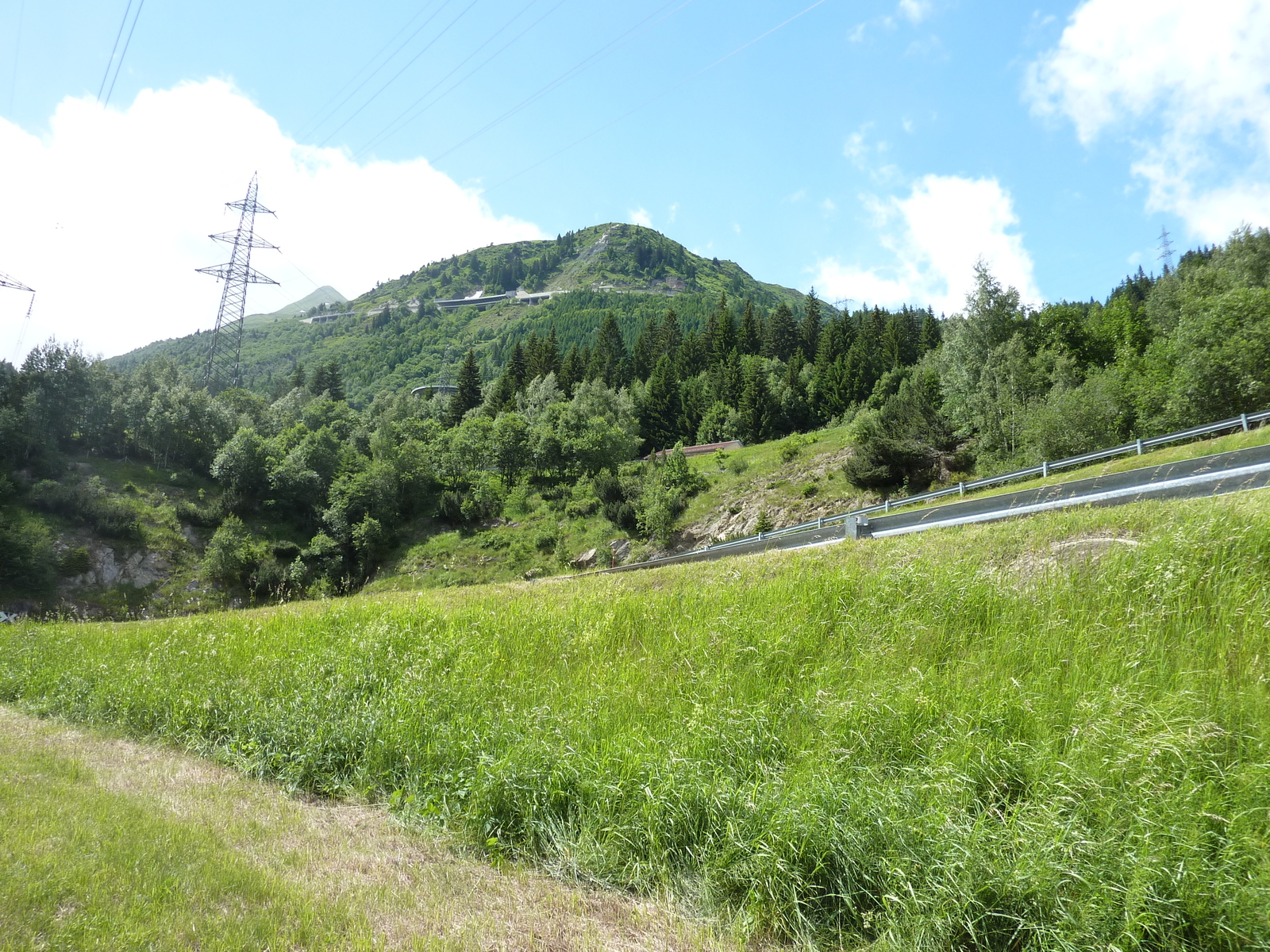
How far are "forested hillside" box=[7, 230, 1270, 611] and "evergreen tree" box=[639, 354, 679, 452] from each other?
373mm

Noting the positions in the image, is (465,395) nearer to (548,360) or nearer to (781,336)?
(548,360)

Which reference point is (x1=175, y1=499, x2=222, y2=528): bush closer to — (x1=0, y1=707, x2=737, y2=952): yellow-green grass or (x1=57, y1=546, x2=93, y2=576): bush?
(x1=57, y1=546, x2=93, y2=576): bush

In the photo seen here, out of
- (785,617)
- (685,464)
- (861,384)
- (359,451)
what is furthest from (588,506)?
(785,617)

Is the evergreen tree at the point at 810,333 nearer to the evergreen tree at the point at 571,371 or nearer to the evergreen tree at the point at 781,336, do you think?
the evergreen tree at the point at 781,336

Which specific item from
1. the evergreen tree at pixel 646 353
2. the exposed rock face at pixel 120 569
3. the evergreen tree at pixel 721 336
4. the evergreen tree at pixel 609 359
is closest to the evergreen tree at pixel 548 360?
the evergreen tree at pixel 609 359

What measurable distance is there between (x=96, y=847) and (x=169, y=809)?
91 cm

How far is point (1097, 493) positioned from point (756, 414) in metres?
75.1

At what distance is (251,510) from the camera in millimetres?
72438

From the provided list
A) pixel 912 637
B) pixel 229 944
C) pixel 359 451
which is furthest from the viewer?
pixel 359 451

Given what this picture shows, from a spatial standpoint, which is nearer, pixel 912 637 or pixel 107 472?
pixel 912 637

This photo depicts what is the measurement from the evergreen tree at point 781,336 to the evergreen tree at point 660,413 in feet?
68.3

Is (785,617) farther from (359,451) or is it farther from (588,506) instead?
(359,451)

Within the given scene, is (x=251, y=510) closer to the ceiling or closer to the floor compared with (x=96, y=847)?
closer to the ceiling

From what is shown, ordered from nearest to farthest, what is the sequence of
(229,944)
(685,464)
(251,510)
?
(229,944), (685,464), (251,510)
